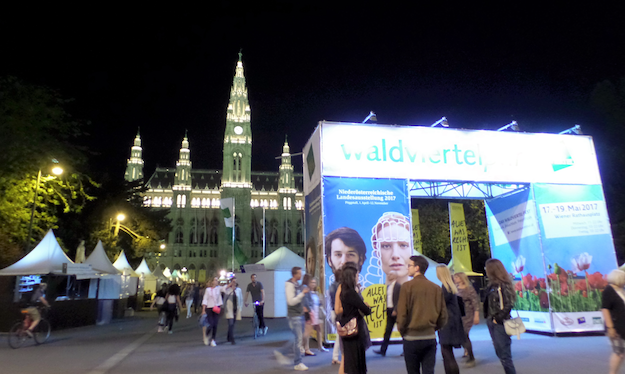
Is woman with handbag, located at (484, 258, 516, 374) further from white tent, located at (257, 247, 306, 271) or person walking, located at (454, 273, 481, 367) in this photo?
white tent, located at (257, 247, 306, 271)

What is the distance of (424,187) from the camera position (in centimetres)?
1191

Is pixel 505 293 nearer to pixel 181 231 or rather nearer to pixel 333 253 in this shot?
pixel 333 253

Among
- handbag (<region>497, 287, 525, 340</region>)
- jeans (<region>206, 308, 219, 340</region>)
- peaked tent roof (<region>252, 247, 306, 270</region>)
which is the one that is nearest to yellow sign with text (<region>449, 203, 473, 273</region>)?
peaked tent roof (<region>252, 247, 306, 270</region>)

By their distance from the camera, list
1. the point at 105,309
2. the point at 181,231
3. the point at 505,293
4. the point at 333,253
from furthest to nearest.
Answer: the point at 181,231 < the point at 105,309 < the point at 333,253 < the point at 505,293

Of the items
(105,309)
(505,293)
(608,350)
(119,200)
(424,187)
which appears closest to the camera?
(505,293)

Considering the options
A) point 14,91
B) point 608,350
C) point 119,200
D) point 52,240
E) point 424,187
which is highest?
point 14,91

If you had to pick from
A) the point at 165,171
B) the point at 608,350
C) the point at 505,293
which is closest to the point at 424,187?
the point at 608,350

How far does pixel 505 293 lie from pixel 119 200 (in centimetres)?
2369

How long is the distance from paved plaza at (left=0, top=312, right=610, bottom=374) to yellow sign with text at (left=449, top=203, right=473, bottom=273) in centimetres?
426

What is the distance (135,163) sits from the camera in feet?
274

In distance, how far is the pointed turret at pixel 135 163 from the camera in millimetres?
82812

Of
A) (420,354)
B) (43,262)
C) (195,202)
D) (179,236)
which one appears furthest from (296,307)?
(195,202)

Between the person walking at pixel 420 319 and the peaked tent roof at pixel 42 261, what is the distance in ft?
42.1

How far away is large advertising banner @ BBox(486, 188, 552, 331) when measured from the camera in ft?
34.0
